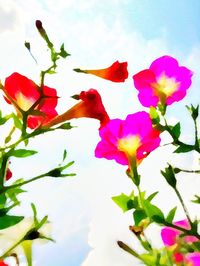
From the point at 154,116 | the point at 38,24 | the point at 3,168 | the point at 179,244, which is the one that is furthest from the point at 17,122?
the point at 179,244

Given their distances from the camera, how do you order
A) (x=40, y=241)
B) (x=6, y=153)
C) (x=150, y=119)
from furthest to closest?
1. (x=150, y=119)
2. (x=40, y=241)
3. (x=6, y=153)


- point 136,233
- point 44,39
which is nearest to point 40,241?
point 136,233

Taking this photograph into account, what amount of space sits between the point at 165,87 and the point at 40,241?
0.56m

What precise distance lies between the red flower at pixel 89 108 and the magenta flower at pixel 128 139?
0.07 meters

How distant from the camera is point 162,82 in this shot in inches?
54.6

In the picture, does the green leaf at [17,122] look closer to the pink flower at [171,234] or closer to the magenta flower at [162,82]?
the magenta flower at [162,82]

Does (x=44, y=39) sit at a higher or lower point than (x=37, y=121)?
higher

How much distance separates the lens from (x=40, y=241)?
1110mm

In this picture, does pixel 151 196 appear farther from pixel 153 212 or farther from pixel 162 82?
pixel 162 82

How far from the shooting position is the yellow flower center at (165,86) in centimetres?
137

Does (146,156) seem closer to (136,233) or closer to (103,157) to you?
(103,157)

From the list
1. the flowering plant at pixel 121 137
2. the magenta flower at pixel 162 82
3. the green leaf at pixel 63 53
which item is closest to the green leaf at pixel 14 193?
the flowering plant at pixel 121 137

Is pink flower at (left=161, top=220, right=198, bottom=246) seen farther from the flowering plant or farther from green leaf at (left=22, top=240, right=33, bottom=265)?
green leaf at (left=22, top=240, right=33, bottom=265)

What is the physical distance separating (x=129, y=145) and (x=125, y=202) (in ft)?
0.63
